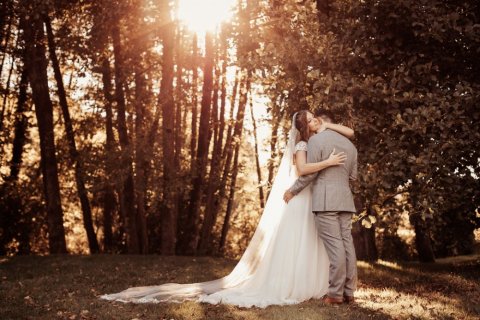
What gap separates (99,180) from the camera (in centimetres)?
1427

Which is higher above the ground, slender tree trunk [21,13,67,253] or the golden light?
the golden light

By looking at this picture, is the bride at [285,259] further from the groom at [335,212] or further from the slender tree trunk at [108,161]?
the slender tree trunk at [108,161]

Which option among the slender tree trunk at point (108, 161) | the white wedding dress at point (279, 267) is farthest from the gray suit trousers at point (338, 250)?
the slender tree trunk at point (108, 161)

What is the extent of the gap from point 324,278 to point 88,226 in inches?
529

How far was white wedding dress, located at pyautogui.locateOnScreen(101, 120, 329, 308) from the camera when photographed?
6.95 meters

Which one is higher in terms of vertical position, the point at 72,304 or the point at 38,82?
the point at 38,82

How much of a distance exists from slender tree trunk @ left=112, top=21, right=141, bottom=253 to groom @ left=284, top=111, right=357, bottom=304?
814 centimetres

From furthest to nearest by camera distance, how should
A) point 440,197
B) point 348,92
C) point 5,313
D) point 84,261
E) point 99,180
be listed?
1. point 99,180
2. point 84,261
3. point 348,92
4. point 440,197
5. point 5,313

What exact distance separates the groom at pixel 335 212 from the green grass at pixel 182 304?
1.01ft

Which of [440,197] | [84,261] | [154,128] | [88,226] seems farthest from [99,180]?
[440,197]

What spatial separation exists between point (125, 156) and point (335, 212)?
8.40 meters

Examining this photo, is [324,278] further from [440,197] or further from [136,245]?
[136,245]

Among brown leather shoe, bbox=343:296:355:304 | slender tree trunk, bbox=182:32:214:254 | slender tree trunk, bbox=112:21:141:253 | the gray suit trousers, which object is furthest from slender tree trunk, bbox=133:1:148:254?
brown leather shoe, bbox=343:296:355:304

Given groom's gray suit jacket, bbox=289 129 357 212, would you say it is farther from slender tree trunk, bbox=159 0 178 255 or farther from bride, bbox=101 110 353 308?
slender tree trunk, bbox=159 0 178 255
